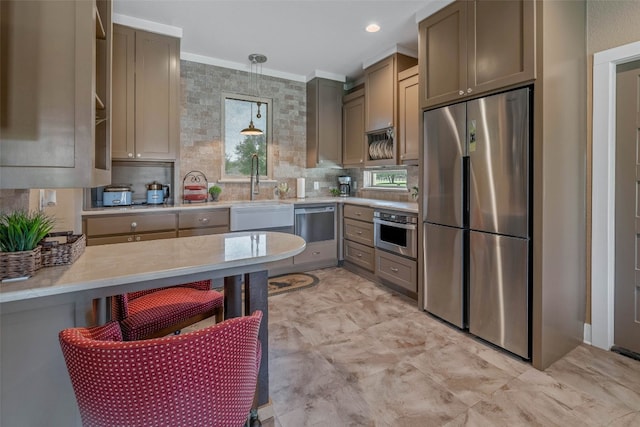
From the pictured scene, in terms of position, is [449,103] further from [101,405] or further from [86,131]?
[101,405]

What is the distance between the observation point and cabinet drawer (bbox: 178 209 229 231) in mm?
3363

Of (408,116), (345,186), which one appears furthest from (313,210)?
(408,116)

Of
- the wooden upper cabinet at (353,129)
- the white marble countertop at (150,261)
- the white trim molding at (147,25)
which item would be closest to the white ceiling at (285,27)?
the white trim molding at (147,25)

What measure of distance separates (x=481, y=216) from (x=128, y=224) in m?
Answer: 3.13

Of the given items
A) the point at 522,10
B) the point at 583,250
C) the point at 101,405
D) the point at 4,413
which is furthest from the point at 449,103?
the point at 4,413

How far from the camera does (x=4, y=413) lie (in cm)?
106

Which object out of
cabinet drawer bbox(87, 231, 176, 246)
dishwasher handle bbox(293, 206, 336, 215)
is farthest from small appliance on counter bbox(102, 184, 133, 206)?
dishwasher handle bbox(293, 206, 336, 215)

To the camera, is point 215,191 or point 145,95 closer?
point 145,95

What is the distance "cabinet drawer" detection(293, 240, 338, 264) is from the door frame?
2768 mm

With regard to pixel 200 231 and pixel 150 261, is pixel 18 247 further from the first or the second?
pixel 200 231

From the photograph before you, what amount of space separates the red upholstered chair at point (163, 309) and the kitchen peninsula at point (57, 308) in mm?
217

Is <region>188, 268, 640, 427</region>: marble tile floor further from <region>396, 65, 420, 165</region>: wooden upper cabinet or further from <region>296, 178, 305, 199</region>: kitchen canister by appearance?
<region>296, 178, 305, 199</region>: kitchen canister

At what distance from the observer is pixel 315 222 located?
4281mm

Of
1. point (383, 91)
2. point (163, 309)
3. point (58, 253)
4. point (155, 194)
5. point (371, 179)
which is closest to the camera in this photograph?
point (58, 253)
